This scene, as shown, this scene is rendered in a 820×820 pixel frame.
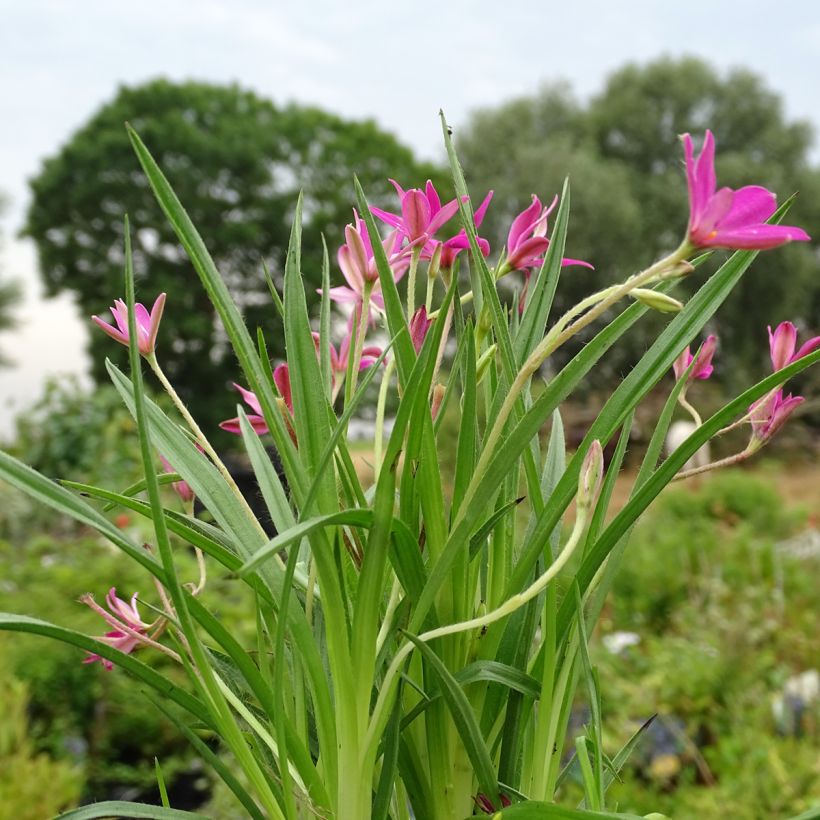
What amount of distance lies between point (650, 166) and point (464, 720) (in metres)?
19.4

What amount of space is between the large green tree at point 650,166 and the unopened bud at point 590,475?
581 inches

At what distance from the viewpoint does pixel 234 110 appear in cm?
1551

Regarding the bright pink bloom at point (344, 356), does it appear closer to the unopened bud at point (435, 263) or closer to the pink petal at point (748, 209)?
the unopened bud at point (435, 263)

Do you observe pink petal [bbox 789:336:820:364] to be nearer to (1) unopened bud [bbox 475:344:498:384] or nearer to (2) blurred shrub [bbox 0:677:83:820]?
(1) unopened bud [bbox 475:344:498:384]

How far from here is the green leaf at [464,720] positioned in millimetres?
456

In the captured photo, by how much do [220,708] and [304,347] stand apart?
8.0 inches

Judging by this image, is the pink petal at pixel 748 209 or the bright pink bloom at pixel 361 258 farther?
the bright pink bloom at pixel 361 258

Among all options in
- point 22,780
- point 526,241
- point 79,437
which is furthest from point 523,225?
point 79,437

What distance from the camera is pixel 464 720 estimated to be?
0.48 m

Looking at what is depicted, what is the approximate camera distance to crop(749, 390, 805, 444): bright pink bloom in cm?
57

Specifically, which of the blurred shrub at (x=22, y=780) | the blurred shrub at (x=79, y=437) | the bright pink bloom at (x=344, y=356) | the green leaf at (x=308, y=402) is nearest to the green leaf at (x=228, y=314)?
the green leaf at (x=308, y=402)

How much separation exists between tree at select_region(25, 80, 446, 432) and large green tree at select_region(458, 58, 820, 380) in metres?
2.64

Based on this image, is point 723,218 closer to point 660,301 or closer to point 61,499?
point 660,301

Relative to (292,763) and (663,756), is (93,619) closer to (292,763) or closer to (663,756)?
(663,756)
